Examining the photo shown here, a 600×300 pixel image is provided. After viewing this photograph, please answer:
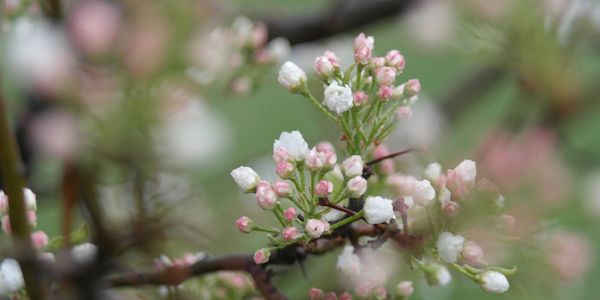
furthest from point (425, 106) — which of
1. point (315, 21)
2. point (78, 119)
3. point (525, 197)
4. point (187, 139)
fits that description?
point (78, 119)

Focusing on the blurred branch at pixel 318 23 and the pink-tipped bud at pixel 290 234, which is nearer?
the pink-tipped bud at pixel 290 234

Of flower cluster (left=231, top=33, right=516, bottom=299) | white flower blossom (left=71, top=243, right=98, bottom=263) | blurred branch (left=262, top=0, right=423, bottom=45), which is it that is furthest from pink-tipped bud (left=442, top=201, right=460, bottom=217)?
blurred branch (left=262, top=0, right=423, bottom=45)

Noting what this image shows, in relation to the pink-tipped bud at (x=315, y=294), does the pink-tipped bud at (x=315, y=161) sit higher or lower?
higher

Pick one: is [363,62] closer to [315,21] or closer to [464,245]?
[464,245]

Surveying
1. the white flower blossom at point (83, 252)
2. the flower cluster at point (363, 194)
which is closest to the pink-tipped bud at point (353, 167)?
the flower cluster at point (363, 194)

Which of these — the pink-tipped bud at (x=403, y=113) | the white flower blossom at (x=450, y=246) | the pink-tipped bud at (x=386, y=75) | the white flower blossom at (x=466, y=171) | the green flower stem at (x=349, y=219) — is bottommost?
the white flower blossom at (x=450, y=246)

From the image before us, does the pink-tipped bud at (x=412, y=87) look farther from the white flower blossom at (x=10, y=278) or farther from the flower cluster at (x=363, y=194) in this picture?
the white flower blossom at (x=10, y=278)
